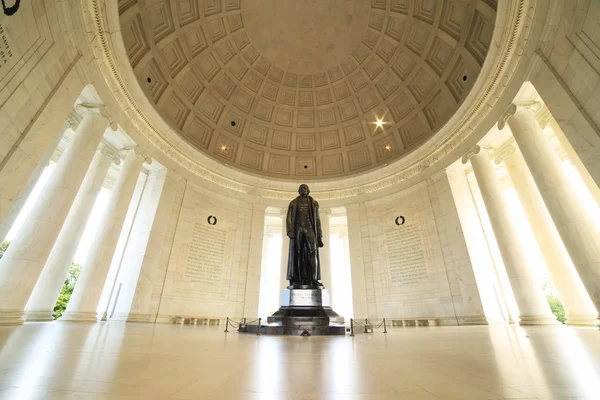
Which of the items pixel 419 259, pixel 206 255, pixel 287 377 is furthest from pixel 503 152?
pixel 206 255

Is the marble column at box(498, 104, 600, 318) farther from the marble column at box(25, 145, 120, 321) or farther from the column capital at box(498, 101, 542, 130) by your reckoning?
the marble column at box(25, 145, 120, 321)

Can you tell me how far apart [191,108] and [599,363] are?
1992 cm

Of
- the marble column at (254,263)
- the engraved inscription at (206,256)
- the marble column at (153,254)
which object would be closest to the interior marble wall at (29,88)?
the marble column at (153,254)

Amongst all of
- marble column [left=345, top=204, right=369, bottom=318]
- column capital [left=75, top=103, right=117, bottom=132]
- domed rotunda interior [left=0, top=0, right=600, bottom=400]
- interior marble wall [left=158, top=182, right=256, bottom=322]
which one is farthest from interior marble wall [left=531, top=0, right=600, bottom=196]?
column capital [left=75, top=103, right=117, bottom=132]

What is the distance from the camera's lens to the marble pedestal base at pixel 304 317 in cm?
698

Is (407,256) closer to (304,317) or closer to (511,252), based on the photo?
(511,252)

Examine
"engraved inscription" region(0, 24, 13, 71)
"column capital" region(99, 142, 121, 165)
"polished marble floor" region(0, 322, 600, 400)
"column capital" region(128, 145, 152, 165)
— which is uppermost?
"column capital" region(128, 145, 152, 165)

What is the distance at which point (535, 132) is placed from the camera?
10.6 metres

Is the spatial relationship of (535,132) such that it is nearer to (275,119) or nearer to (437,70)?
(437,70)

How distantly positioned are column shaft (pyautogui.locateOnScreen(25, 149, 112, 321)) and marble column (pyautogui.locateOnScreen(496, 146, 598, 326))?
61.5 feet

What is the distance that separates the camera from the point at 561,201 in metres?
9.18

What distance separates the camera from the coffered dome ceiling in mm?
14961

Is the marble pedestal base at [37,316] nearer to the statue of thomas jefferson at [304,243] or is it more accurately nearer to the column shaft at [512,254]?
the statue of thomas jefferson at [304,243]

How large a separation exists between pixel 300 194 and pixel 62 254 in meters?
9.58
